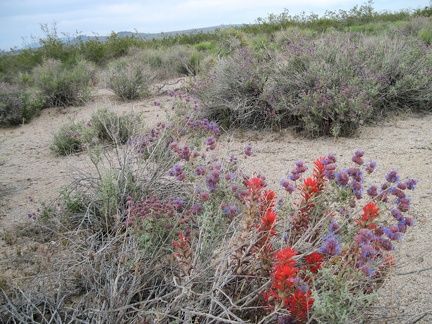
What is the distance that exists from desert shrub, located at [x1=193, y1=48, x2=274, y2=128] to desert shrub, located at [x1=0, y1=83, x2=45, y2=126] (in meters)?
3.95

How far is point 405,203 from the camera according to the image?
1.96 meters

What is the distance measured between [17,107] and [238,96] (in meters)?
4.91

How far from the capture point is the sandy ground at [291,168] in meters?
2.63

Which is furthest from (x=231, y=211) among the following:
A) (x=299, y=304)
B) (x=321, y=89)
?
(x=321, y=89)

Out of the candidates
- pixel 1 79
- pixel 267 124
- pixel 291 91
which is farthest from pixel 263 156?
pixel 1 79

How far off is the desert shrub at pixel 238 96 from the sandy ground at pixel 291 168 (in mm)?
313

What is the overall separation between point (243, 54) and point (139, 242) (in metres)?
5.26

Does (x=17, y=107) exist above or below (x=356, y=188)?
below

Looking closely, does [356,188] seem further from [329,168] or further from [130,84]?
[130,84]

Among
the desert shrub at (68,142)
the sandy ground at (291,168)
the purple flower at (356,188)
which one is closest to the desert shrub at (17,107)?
the sandy ground at (291,168)

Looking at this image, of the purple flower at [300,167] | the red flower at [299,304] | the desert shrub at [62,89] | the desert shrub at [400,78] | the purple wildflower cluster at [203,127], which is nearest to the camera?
the red flower at [299,304]

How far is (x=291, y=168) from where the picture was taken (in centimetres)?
450

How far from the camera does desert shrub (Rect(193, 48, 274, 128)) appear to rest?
6.11 m

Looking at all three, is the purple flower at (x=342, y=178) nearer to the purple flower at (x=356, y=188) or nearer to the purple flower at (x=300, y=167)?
the purple flower at (x=356, y=188)
